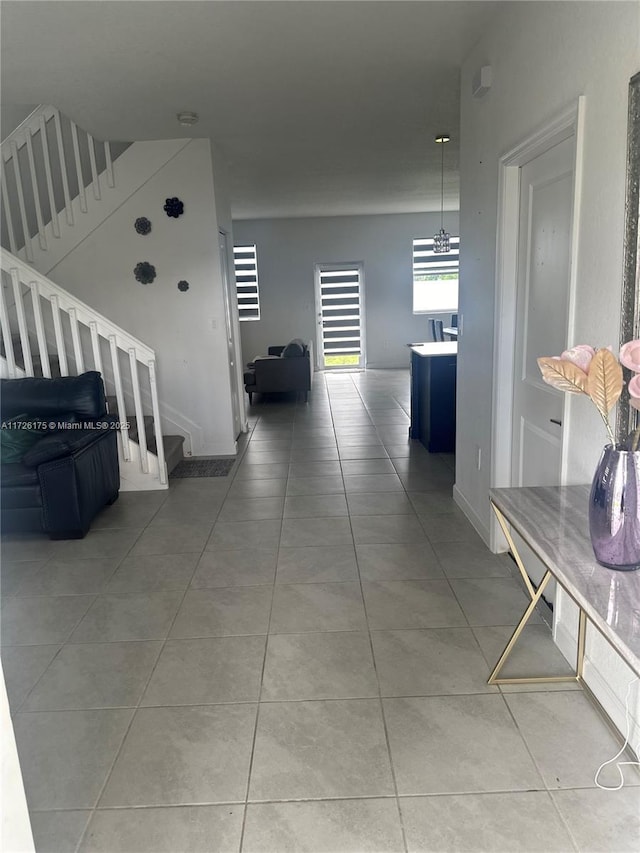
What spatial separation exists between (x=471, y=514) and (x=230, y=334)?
3.24 m

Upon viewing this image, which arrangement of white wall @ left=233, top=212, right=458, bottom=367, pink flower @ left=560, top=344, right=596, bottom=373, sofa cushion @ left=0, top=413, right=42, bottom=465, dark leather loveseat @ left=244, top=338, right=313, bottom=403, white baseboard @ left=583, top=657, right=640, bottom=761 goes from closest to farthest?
pink flower @ left=560, top=344, right=596, bottom=373 → white baseboard @ left=583, top=657, right=640, bottom=761 → sofa cushion @ left=0, top=413, right=42, bottom=465 → dark leather loveseat @ left=244, top=338, right=313, bottom=403 → white wall @ left=233, top=212, right=458, bottom=367

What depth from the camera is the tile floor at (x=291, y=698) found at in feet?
5.37

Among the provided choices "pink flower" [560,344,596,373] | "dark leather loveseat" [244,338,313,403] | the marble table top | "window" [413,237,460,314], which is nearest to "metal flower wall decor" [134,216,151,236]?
"dark leather loveseat" [244,338,313,403]

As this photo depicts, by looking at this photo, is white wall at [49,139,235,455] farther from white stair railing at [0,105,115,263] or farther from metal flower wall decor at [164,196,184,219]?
white stair railing at [0,105,115,263]

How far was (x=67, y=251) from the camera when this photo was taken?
525 centimetres

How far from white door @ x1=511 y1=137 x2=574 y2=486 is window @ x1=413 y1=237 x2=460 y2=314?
8.25 meters

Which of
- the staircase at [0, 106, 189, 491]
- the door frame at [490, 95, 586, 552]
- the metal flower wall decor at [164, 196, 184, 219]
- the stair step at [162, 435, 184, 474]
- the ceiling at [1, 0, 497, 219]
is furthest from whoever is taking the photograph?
the metal flower wall decor at [164, 196, 184, 219]

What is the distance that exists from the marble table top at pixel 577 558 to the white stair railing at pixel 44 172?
15.3ft

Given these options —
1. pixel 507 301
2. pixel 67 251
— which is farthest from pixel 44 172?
pixel 507 301

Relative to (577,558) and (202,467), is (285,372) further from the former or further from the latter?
(577,558)

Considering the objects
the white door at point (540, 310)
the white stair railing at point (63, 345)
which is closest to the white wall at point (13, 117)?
the white stair railing at point (63, 345)

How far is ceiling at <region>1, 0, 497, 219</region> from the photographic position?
112 inches

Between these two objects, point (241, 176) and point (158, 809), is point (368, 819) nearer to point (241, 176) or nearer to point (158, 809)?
point (158, 809)

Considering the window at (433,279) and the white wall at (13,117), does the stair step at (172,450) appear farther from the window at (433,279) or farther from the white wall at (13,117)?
the window at (433,279)
